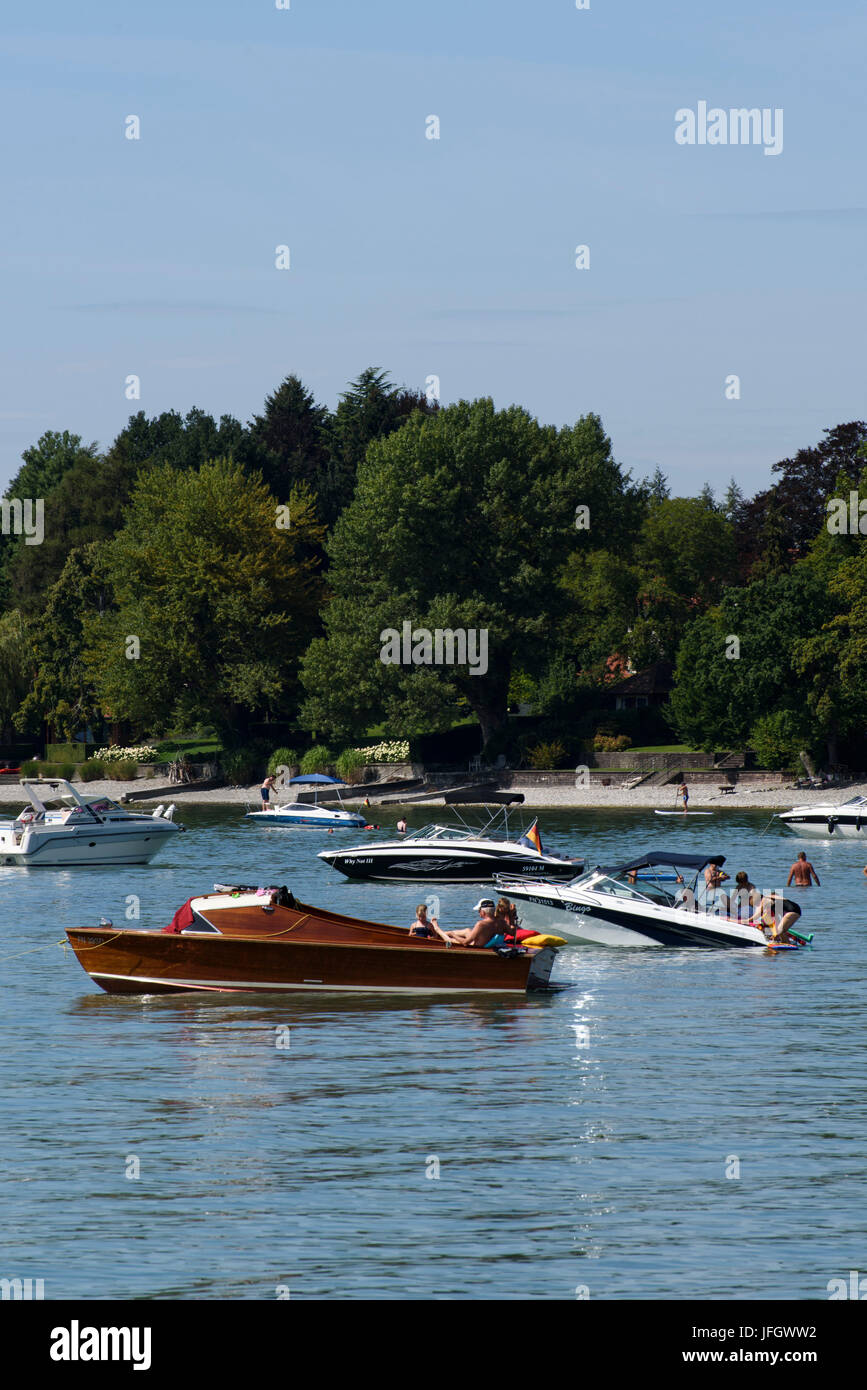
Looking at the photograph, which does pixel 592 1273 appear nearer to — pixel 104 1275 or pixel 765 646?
pixel 104 1275

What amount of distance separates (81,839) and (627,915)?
1253 inches

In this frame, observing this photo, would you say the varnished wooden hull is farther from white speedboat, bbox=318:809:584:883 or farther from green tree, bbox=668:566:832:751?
green tree, bbox=668:566:832:751

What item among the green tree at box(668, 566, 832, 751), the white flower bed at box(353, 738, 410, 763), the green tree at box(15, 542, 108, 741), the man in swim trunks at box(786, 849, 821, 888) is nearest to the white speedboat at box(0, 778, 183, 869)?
the man in swim trunks at box(786, 849, 821, 888)

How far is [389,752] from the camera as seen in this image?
111 m

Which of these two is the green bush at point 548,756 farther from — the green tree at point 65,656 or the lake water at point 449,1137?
the lake water at point 449,1137

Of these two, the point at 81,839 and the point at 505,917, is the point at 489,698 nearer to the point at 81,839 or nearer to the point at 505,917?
the point at 81,839

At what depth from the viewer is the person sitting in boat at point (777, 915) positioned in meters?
40.4

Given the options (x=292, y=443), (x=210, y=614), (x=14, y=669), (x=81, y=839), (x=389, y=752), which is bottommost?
(x=81, y=839)

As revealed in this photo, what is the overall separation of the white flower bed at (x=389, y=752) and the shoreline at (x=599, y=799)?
623 cm

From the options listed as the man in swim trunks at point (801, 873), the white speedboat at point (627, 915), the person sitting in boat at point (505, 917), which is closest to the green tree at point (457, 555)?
the man in swim trunks at point (801, 873)

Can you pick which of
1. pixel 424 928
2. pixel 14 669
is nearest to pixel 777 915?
pixel 424 928

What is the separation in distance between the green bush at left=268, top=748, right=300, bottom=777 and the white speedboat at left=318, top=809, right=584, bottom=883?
184 feet

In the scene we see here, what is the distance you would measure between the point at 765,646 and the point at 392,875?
1837 inches

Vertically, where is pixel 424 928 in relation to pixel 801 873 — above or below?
above
